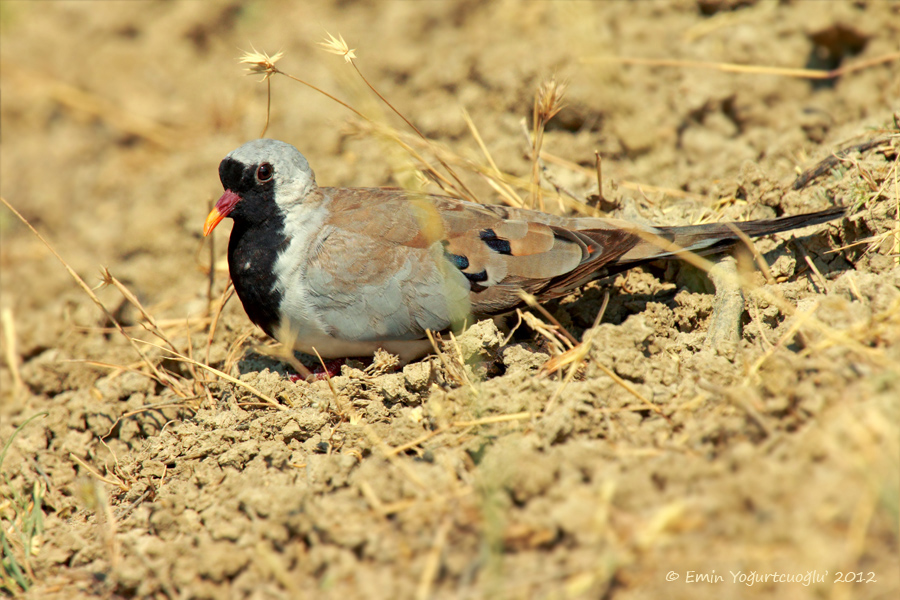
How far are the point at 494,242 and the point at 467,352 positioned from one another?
0.62 metres

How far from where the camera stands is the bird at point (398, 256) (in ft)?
11.3

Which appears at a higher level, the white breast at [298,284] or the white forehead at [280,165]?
the white forehead at [280,165]

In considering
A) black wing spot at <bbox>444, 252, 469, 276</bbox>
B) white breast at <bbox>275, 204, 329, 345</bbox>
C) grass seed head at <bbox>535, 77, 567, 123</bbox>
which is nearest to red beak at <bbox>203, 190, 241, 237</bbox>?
white breast at <bbox>275, 204, 329, 345</bbox>

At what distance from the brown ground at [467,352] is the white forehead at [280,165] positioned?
16.4 inches

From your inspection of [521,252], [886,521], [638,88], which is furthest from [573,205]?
[886,521]

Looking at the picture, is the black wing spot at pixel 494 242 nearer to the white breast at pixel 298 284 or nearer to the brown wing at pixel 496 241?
the brown wing at pixel 496 241

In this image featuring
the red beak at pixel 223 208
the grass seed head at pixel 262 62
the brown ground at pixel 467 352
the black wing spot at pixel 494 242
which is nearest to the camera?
the brown ground at pixel 467 352

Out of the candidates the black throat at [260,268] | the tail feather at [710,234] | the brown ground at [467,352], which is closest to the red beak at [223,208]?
the black throat at [260,268]

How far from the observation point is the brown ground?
2.04 meters

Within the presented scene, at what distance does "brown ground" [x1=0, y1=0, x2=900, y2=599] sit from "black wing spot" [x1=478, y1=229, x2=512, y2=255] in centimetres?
46

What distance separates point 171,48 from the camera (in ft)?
21.9

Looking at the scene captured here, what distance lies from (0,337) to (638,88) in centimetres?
448

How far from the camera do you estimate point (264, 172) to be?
3703 millimetres

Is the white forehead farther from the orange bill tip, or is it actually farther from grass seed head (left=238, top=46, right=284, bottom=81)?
grass seed head (left=238, top=46, right=284, bottom=81)
